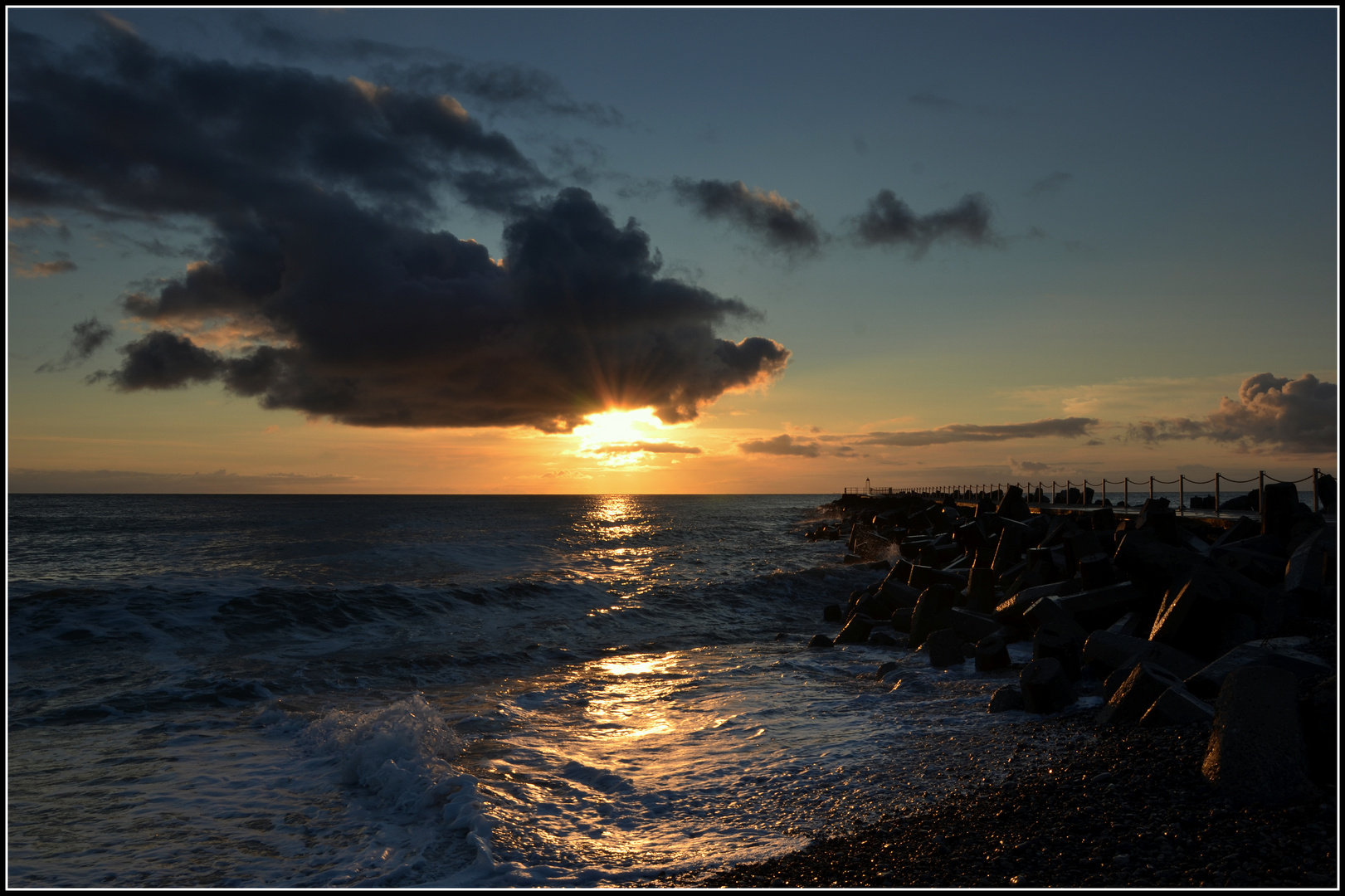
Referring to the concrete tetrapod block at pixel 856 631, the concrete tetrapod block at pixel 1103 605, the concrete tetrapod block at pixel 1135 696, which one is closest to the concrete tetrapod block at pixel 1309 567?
the concrete tetrapod block at pixel 1103 605

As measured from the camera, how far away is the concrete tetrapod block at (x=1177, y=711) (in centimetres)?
637

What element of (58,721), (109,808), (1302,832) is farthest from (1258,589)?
(58,721)

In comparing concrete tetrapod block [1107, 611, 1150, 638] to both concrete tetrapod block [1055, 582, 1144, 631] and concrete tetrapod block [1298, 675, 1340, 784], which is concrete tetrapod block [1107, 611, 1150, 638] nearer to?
concrete tetrapod block [1055, 582, 1144, 631]

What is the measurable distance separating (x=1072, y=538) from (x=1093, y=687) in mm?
5510

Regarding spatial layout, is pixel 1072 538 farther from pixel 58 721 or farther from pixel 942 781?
pixel 58 721

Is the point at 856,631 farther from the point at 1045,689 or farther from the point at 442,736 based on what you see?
the point at 442,736

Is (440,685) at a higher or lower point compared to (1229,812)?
lower

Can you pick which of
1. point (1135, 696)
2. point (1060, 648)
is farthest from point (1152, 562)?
point (1135, 696)

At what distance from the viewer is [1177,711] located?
6.45 metres

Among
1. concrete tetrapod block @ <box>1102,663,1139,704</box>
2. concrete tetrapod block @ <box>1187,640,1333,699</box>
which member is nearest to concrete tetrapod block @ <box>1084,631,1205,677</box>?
concrete tetrapod block @ <box>1102,663,1139,704</box>

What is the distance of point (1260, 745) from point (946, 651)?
6.36m

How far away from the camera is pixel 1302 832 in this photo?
4375 mm

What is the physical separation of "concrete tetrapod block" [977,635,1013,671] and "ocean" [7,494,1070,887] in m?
0.42

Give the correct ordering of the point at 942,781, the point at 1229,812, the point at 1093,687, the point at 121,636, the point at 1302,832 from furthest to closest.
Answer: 1. the point at 121,636
2. the point at 1093,687
3. the point at 942,781
4. the point at 1229,812
5. the point at 1302,832
